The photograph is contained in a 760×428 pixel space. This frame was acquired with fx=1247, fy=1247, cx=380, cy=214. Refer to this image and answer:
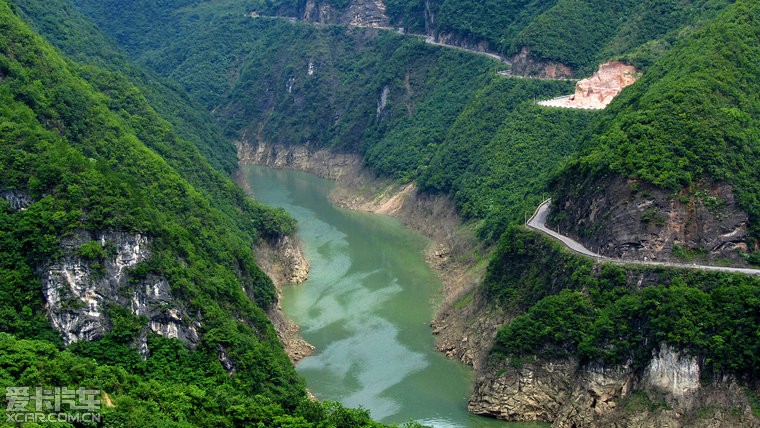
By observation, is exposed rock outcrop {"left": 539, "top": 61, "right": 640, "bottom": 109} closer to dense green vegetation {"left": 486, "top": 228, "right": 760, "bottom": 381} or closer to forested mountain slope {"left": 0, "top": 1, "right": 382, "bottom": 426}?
dense green vegetation {"left": 486, "top": 228, "right": 760, "bottom": 381}

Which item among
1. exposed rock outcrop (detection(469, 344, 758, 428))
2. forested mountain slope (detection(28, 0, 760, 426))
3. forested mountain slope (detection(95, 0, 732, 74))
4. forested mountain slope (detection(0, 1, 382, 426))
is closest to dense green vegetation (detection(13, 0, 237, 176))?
forested mountain slope (detection(28, 0, 760, 426))

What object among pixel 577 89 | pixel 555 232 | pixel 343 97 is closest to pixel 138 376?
pixel 555 232

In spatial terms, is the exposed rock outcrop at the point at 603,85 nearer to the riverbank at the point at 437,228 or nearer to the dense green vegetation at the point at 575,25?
the dense green vegetation at the point at 575,25

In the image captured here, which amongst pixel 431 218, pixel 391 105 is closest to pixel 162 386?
pixel 431 218

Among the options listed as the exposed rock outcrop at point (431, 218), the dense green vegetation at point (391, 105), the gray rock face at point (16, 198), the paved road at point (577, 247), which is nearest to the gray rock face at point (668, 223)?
the paved road at point (577, 247)

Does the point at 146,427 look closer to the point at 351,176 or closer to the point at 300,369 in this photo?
the point at 300,369

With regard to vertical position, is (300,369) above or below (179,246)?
below
